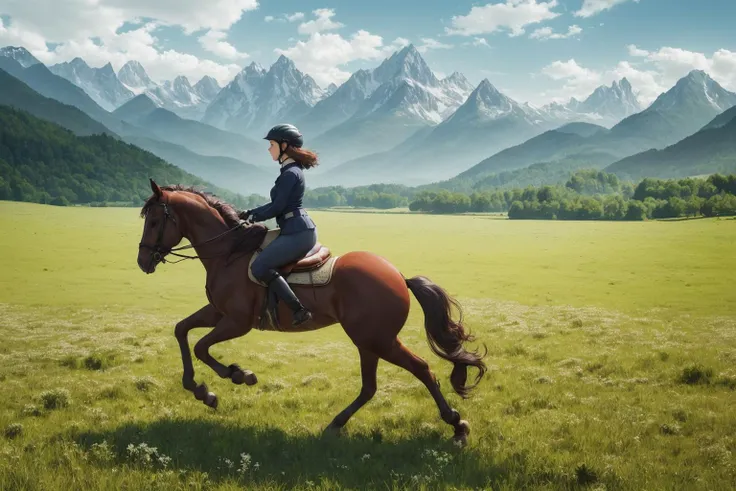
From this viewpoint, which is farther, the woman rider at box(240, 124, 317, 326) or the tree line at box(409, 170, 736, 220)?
the tree line at box(409, 170, 736, 220)

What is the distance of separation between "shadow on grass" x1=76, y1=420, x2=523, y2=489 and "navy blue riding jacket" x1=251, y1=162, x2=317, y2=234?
123 inches

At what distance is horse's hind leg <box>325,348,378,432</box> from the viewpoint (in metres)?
7.88

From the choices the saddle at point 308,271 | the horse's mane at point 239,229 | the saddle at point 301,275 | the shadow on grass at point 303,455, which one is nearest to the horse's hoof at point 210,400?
the shadow on grass at point 303,455

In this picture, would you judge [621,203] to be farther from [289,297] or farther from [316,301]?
[289,297]

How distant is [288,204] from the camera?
811 cm

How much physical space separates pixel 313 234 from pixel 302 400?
10.9ft

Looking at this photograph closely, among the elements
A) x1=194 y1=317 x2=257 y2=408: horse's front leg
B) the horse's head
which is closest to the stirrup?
x1=194 y1=317 x2=257 y2=408: horse's front leg

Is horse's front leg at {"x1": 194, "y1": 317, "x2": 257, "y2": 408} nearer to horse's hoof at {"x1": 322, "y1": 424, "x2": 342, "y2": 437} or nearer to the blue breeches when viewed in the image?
the blue breeches

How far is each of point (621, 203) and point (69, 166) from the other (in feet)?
422

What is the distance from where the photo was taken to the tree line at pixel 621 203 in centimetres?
9631

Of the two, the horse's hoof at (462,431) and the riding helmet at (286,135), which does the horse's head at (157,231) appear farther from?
the horse's hoof at (462,431)

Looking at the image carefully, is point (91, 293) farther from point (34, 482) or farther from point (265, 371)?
point (34, 482)

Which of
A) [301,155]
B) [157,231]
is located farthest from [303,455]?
[301,155]

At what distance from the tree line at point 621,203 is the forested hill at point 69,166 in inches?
2574
